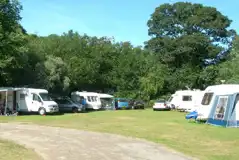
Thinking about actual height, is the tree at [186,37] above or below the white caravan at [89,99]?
above

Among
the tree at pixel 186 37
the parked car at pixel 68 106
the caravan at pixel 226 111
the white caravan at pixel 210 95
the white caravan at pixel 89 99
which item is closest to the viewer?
the caravan at pixel 226 111

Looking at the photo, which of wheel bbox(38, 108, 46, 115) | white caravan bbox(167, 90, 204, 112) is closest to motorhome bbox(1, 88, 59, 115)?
wheel bbox(38, 108, 46, 115)

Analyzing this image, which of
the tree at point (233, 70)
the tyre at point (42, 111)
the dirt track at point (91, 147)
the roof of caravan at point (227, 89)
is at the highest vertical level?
the tree at point (233, 70)

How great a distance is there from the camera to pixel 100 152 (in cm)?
1238

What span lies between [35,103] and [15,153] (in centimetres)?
2162

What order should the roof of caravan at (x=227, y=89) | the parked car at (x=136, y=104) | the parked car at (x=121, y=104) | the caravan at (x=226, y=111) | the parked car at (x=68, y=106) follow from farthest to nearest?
the parked car at (x=136, y=104)
the parked car at (x=121, y=104)
the parked car at (x=68, y=106)
the roof of caravan at (x=227, y=89)
the caravan at (x=226, y=111)

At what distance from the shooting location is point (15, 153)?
11242 millimetres

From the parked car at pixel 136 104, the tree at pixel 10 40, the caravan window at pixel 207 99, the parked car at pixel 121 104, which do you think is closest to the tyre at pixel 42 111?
the tree at pixel 10 40

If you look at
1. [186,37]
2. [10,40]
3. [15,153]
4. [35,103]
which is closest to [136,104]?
[186,37]

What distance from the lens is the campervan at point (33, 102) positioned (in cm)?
3241

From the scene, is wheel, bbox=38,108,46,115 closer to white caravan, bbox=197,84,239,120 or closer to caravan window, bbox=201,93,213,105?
white caravan, bbox=197,84,239,120

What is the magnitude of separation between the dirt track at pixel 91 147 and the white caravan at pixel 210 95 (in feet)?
31.8

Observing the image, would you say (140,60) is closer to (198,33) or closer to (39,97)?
(198,33)

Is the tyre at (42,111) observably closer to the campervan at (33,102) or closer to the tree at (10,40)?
the campervan at (33,102)
